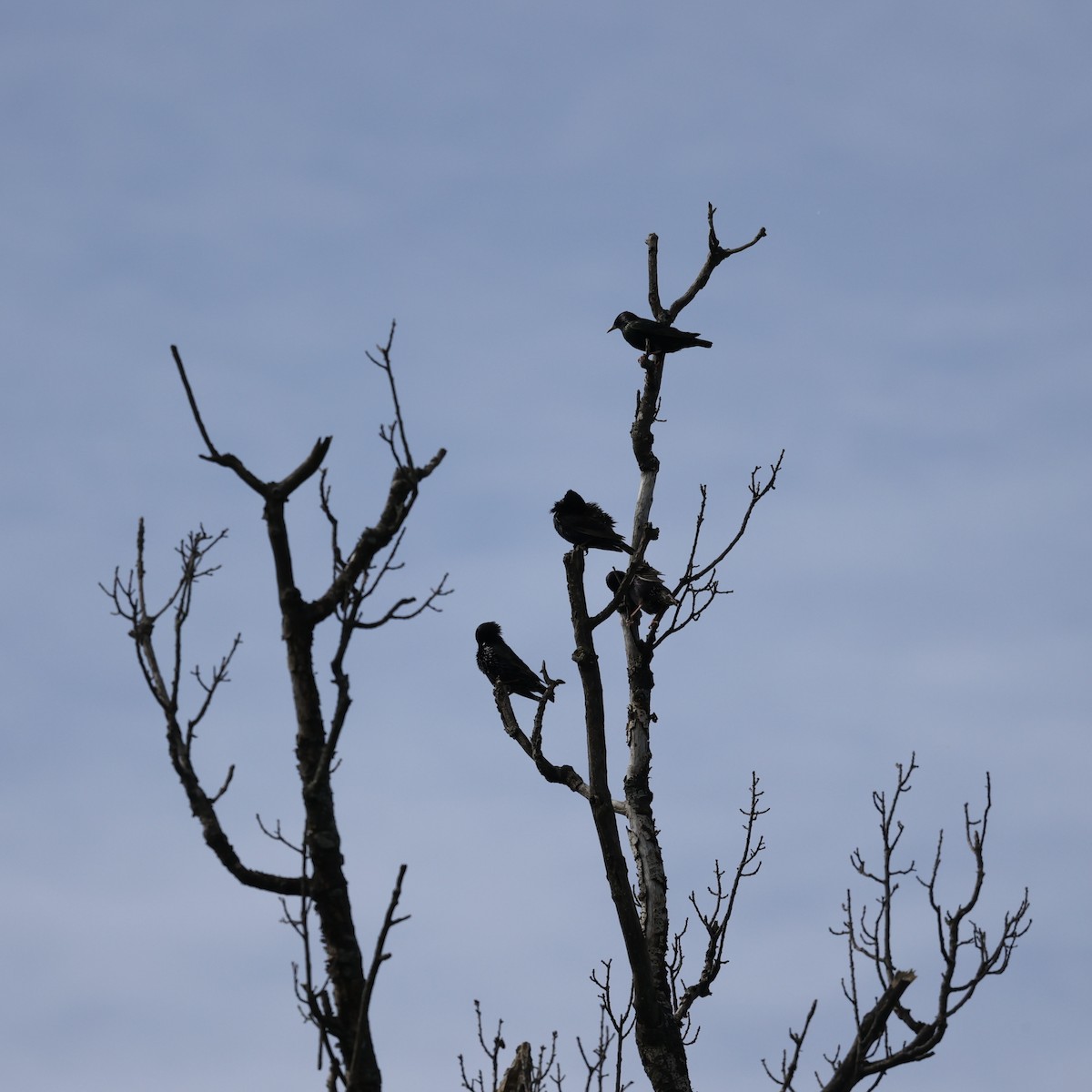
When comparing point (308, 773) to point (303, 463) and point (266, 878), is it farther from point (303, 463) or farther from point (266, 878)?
point (303, 463)

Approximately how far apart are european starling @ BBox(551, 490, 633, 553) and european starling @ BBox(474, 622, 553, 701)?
120cm

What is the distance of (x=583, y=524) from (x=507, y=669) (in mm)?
1628

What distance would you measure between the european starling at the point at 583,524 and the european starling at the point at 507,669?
120cm

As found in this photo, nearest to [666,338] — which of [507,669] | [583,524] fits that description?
[583,524]

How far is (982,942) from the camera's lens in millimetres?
6109

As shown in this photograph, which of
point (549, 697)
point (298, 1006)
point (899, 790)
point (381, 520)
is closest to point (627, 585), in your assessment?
point (549, 697)

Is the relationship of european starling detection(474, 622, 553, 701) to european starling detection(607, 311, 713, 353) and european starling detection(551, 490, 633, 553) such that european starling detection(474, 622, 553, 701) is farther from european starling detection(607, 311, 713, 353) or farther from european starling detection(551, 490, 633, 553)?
european starling detection(607, 311, 713, 353)

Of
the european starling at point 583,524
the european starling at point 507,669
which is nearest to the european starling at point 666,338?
the european starling at point 583,524

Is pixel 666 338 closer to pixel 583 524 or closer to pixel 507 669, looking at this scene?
pixel 583 524

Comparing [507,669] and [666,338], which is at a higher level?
[666,338]

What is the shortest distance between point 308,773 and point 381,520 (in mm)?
794

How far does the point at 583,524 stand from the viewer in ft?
39.2

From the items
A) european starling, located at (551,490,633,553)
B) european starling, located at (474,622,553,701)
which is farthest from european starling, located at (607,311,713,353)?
european starling, located at (474,622,553,701)

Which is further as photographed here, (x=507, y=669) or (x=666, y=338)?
(x=666, y=338)
